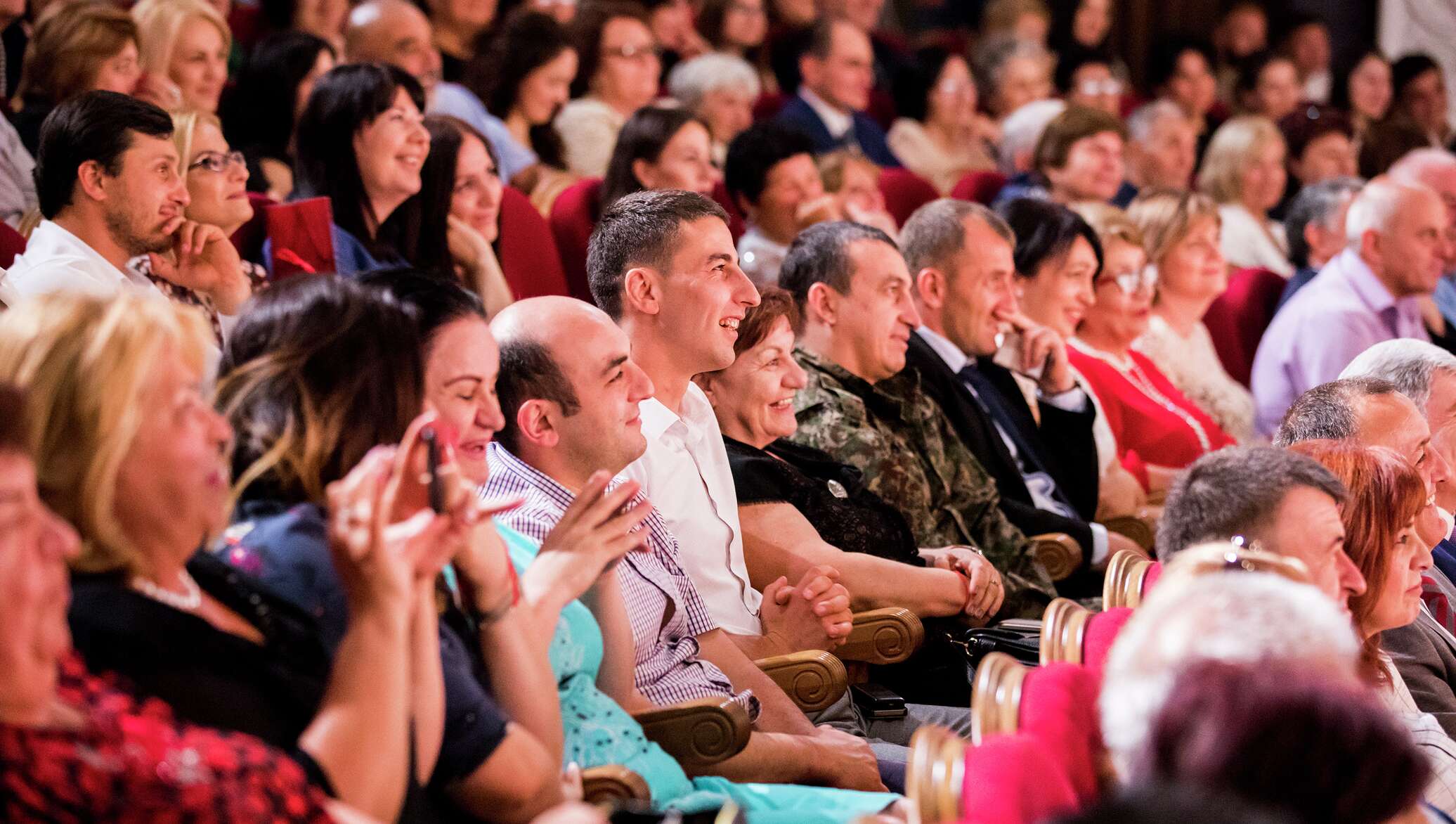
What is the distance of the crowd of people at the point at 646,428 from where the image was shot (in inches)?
51.0

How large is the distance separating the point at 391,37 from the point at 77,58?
1185 millimetres

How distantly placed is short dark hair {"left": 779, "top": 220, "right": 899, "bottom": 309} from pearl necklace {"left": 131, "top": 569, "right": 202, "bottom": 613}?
1.90 metres

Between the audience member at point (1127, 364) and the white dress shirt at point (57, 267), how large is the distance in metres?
2.20

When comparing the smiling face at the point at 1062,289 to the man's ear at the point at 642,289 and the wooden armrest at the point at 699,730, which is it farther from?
the wooden armrest at the point at 699,730

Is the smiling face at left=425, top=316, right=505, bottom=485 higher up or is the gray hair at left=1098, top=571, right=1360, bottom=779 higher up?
the gray hair at left=1098, top=571, right=1360, bottom=779

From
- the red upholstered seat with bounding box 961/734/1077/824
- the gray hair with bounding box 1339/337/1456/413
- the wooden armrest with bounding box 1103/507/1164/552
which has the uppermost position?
the red upholstered seat with bounding box 961/734/1077/824

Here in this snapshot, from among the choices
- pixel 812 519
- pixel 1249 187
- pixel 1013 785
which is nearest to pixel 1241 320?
pixel 1249 187

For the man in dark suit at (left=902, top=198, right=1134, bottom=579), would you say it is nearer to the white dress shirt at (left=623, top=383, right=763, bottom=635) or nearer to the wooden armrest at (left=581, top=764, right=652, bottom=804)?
the white dress shirt at (left=623, top=383, right=763, bottom=635)

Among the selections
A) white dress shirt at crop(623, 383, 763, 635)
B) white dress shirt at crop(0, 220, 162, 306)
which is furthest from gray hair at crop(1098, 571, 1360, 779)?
white dress shirt at crop(0, 220, 162, 306)

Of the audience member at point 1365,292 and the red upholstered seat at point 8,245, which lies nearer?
the red upholstered seat at point 8,245

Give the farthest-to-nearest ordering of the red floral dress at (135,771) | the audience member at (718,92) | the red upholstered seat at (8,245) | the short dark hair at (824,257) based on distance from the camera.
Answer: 1. the audience member at (718,92)
2. the short dark hair at (824,257)
3. the red upholstered seat at (8,245)
4. the red floral dress at (135,771)

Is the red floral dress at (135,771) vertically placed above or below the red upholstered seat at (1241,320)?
above

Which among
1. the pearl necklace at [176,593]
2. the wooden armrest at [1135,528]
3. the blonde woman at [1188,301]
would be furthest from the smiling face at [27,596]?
the blonde woman at [1188,301]

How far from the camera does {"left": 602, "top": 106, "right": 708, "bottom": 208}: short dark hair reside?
4105mm
